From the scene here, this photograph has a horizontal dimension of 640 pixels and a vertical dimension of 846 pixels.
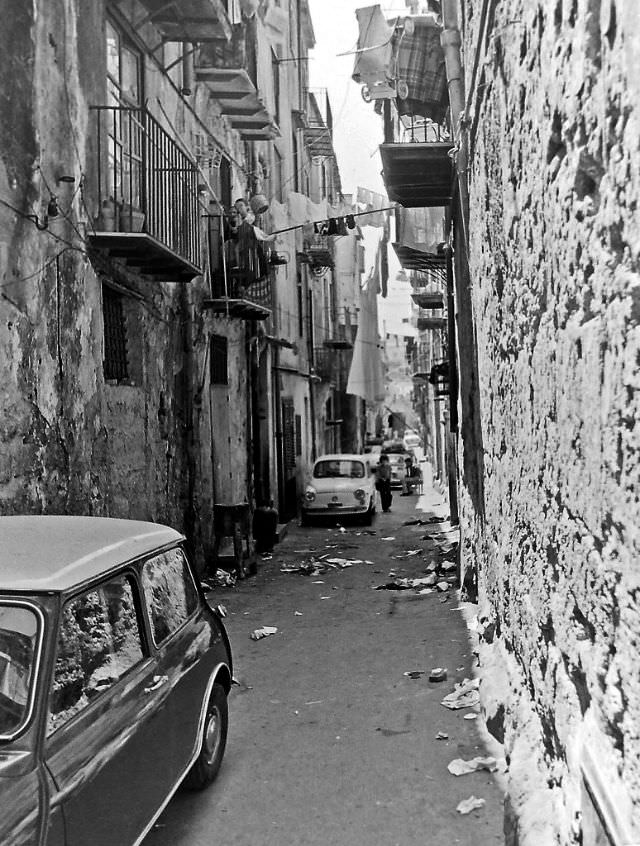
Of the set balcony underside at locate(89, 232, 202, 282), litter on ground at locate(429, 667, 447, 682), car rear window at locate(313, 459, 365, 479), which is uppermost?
balcony underside at locate(89, 232, 202, 282)

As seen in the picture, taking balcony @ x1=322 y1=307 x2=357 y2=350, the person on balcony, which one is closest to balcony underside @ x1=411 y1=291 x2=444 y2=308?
the person on balcony

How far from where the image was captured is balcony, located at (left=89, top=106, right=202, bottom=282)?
26.2ft

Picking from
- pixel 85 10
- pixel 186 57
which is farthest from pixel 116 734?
pixel 186 57

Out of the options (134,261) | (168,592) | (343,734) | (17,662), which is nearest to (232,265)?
(134,261)

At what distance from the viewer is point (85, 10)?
7.79m

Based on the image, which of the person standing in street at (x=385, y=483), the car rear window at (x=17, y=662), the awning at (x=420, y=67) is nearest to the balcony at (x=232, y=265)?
the awning at (x=420, y=67)

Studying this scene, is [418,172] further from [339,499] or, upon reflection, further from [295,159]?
[295,159]

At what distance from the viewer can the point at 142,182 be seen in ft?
27.0

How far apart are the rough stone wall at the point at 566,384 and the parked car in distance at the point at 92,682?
1613mm

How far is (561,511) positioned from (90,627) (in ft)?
6.21

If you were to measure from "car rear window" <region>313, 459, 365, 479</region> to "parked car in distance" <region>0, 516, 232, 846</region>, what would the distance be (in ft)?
46.1

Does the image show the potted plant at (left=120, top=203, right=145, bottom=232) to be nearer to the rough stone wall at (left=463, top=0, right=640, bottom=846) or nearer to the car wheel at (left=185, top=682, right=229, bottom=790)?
the rough stone wall at (left=463, top=0, right=640, bottom=846)

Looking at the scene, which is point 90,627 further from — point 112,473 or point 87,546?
point 112,473

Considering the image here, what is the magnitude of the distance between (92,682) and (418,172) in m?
7.77
